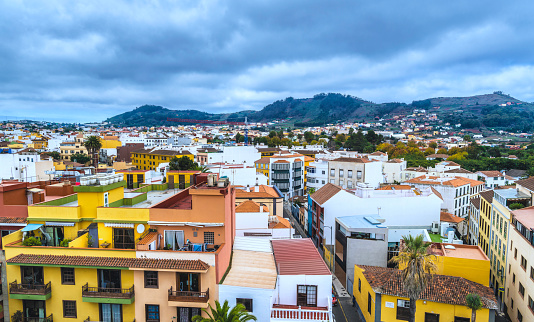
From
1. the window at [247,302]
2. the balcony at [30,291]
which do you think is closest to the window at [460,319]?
the window at [247,302]

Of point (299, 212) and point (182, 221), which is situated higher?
point (182, 221)

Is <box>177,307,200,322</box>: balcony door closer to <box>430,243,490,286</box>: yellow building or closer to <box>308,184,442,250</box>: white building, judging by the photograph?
<box>430,243,490,286</box>: yellow building

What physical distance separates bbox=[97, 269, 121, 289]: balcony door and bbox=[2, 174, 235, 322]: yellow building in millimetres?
35

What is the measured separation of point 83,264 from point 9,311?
5.62 metres

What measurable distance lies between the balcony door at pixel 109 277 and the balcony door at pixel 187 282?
329cm

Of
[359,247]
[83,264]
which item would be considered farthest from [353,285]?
[83,264]

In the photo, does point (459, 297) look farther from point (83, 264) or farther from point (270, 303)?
point (83, 264)

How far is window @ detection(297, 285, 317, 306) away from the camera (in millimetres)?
21781

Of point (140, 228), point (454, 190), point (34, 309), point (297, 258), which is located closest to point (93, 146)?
point (454, 190)

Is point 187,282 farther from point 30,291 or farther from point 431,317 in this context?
point 431,317

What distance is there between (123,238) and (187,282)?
4917mm

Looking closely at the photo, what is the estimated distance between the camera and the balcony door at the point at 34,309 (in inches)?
763

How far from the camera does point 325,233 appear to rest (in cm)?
4588

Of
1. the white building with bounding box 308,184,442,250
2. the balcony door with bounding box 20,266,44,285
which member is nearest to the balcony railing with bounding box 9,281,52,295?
the balcony door with bounding box 20,266,44,285
